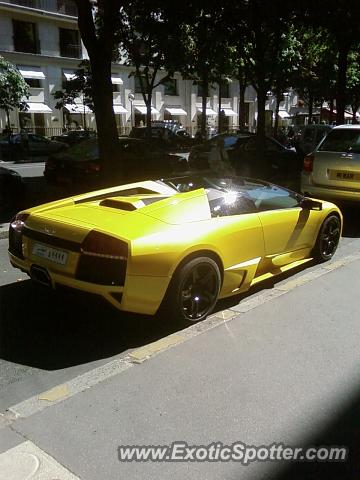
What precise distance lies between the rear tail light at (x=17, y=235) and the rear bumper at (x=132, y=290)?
0.65 meters

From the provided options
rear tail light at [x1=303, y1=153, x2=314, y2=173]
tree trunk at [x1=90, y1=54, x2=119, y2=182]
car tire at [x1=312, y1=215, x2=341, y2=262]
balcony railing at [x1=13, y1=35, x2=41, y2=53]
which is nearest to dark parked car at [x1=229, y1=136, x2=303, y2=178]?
tree trunk at [x1=90, y1=54, x2=119, y2=182]

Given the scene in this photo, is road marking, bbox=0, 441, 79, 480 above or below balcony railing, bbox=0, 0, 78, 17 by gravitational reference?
below

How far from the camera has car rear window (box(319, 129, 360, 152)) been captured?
8.61 meters

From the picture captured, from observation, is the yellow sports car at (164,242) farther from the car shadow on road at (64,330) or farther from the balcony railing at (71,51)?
the balcony railing at (71,51)

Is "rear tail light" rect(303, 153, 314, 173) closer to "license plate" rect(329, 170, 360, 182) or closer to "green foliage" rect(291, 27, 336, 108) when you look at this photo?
"license plate" rect(329, 170, 360, 182)

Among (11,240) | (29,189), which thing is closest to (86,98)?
(29,189)

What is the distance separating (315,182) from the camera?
29.3ft

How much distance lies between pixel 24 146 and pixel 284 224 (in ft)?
80.4

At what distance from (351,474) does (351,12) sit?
13.5m

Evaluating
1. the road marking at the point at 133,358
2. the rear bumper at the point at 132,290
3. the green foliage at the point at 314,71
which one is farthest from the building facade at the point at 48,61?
the rear bumper at the point at 132,290

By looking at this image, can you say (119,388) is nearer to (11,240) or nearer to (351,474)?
(351,474)

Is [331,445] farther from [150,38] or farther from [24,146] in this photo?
[24,146]

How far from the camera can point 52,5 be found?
39156mm

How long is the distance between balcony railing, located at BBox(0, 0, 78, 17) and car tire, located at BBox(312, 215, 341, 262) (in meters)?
37.6
